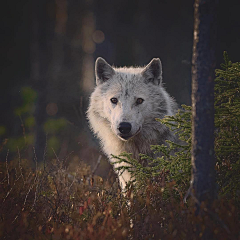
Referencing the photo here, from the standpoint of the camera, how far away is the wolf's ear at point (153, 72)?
4258mm

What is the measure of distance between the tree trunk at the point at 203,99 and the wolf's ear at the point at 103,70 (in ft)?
8.17

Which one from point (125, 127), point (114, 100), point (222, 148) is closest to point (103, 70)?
point (114, 100)

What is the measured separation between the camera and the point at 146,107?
3932 mm

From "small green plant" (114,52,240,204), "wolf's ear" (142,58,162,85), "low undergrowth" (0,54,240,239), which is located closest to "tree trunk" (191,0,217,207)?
"low undergrowth" (0,54,240,239)

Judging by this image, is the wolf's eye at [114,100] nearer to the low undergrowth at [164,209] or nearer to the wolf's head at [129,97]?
the wolf's head at [129,97]

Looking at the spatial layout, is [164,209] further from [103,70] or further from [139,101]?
[103,70]

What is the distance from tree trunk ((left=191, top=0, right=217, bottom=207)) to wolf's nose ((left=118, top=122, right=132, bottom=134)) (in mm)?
1380

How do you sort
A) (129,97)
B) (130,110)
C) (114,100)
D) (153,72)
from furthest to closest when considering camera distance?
(153,72)
(114,100)
(129,97)
(130,110)

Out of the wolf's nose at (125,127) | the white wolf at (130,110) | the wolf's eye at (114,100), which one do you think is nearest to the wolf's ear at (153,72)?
the white wolf at (130,110)

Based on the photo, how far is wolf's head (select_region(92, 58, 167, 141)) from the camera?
11.7 ft

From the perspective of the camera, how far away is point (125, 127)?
3.43 metres

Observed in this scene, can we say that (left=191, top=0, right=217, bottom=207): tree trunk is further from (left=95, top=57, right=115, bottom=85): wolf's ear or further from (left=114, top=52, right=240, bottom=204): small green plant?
(left=95, top=57, right=115, bottom=85): wolf's ear

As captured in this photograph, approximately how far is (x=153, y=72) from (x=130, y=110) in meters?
1.07

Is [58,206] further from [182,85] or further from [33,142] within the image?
[182,85]
